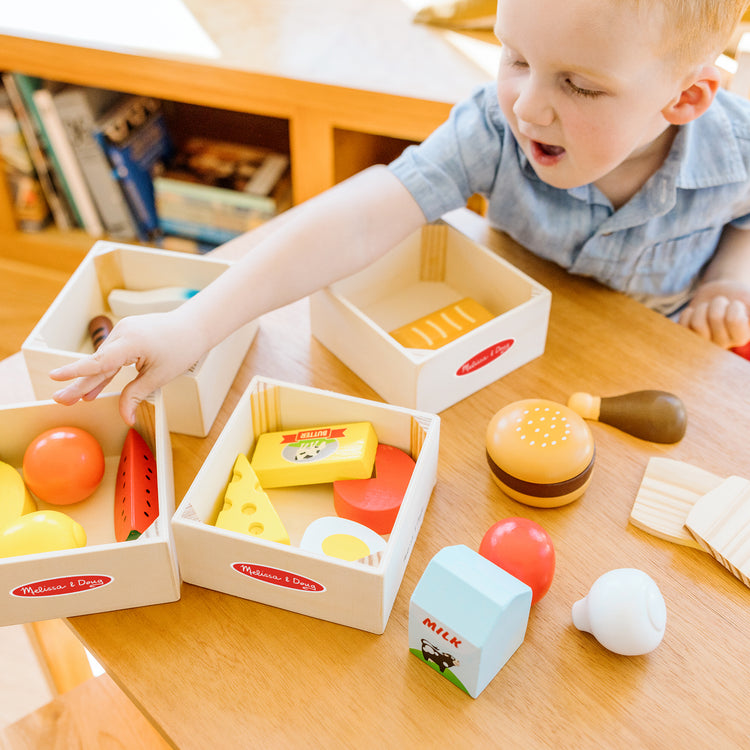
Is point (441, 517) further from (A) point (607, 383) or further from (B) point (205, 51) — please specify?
(B) point (205, 51)

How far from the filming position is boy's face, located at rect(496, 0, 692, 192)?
61 cm

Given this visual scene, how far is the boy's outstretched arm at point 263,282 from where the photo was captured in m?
0.64

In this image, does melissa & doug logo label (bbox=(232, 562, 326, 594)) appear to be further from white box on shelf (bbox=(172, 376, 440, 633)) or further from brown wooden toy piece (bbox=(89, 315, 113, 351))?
brown wooden toy piece (bbox=(89, 315, 113, 351))

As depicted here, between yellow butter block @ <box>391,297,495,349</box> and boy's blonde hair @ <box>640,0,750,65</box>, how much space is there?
11.3 inches

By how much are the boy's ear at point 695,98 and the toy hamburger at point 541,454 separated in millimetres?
311

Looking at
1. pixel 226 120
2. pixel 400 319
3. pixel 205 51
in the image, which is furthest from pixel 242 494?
pixel 226 120

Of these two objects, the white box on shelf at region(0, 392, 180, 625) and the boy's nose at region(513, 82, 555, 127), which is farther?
the boy's nose at region(513, 82, 555, 127)

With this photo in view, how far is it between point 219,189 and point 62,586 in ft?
3.87

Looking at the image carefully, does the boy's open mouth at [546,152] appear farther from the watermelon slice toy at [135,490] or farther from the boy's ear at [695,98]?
the watermelon slice toy at [135,490]

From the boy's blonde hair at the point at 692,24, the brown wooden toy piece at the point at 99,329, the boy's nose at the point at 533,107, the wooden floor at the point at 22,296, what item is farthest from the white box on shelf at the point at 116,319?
the wooden floor at the point at 22,296

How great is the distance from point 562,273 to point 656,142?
0.56 ft

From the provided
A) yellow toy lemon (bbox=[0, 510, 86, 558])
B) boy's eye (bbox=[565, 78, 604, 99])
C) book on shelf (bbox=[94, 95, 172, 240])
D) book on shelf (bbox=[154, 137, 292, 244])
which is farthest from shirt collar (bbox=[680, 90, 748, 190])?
book on shelf (bbox=[94, 95, 172, 240])

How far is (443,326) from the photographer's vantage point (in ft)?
2.58

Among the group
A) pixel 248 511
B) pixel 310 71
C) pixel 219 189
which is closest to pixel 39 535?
pixel 248 511
